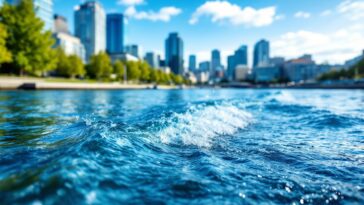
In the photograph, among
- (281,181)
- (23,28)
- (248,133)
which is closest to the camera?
(281,181)

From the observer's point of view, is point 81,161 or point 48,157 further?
point 48,157

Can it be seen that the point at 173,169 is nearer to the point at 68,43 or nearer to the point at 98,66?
the point at 98,66

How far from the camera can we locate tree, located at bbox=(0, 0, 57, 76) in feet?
134

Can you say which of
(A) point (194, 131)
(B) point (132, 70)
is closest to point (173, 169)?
(A) point (194, 131)

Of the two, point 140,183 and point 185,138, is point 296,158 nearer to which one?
point 185,138

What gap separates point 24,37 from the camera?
4197cm

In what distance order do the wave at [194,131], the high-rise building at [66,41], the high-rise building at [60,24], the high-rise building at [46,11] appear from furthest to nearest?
the high-rise building at [60,24], the high-rise building at [66,41], the high-rise building at [46,11], the wave at [194,131]

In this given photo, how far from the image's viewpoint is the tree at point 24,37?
4072cm

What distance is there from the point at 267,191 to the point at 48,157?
3764 millimetres

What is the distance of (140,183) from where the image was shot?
3.86m

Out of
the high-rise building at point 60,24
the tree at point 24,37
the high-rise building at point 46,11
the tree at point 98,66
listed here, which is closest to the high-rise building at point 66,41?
the high-rise building at point 60,24

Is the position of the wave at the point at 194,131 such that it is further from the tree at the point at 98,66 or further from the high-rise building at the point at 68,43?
the high-rise building at the point at 68,43

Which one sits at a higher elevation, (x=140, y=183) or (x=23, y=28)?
(x=23, y=28)

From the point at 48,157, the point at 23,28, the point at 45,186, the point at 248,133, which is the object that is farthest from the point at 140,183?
the point at 23,28
